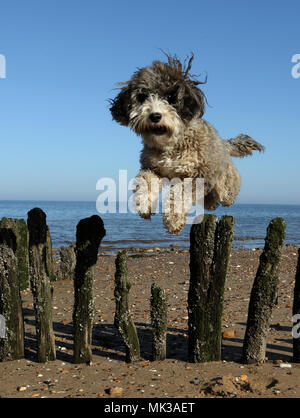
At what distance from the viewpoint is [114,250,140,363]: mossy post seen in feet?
18.4

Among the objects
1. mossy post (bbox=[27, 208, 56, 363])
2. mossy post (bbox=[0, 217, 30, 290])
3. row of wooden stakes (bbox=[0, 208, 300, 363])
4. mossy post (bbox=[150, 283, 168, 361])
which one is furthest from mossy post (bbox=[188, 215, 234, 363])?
mossy post (bbox=[0, 217, 30, 290])

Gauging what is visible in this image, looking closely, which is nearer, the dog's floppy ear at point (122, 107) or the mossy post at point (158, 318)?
the dog's floppy ear at point (122, 107)

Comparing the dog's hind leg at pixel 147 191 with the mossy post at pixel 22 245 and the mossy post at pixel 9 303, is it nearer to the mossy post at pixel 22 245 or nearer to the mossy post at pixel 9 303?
the mossy post at pixel 9 303

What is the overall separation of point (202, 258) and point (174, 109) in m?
3.01

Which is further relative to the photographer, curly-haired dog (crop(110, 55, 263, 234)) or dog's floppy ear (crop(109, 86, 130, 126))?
dog's floppy ear (crop(109, 86, 130, 126))

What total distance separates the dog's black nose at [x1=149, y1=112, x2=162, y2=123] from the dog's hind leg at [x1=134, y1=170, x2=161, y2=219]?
1.64 feet

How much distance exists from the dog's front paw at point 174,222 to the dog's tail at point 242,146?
0.94m

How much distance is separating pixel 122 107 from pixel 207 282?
305 centimetres

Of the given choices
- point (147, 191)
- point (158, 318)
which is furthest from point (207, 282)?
point (147, 191)

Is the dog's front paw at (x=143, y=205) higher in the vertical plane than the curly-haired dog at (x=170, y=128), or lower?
lower

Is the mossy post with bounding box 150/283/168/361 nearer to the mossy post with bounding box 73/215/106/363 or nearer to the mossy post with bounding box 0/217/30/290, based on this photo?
the mossy post with bounding box 73/215/106/363

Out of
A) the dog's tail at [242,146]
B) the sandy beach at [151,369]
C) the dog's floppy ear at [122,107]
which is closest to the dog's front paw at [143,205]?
the dog's floppy ear at [122,107]

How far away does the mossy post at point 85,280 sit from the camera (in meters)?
5.28

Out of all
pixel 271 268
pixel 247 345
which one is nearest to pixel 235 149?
pixel 271 268
